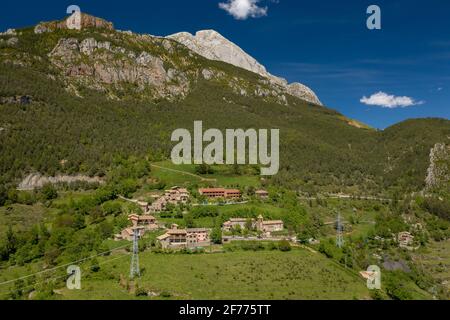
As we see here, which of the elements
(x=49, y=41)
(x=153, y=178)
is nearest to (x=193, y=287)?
(x=153, y=178)

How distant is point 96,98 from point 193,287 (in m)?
132

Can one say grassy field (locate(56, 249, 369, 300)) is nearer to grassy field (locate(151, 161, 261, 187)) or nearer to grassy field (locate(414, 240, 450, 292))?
grassy field (locate(414, 240, 450, 292))

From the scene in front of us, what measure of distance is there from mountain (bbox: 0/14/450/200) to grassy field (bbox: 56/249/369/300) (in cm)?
5465

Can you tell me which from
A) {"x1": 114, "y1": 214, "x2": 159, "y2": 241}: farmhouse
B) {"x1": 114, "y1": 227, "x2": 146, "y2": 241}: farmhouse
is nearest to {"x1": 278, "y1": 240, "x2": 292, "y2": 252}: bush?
{"x1": 114, "y1": 214, "x2": 159, "y2": 241}: farmhouse

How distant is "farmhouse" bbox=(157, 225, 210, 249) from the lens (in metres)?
60.2

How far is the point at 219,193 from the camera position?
297 ft

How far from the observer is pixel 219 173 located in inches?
4309

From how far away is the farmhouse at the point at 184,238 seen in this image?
60.2m

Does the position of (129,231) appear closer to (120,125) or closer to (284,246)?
(284,246)

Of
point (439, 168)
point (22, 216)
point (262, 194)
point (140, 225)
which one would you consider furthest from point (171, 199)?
point (439, 168)

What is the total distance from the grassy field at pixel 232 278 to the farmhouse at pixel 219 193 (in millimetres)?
Answer: 32807

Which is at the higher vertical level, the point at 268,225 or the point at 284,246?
the point at 268,225

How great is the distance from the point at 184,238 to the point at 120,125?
9199cm
